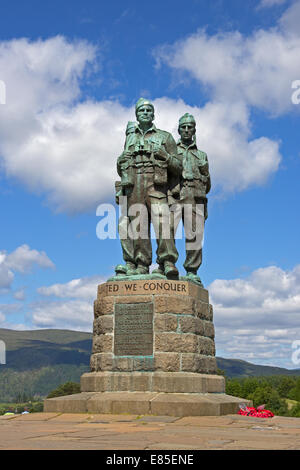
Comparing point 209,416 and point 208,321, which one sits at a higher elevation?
point 208,321

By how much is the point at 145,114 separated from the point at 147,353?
5.19m

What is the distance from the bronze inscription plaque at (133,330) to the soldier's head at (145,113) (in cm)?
408

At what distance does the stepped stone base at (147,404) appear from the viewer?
9.20m

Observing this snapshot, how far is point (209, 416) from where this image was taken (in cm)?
912

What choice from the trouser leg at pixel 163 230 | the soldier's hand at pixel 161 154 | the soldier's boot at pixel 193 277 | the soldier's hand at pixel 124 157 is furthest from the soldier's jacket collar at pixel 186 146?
the soldier's boot at pixel 193 277

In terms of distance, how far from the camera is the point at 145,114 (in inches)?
469

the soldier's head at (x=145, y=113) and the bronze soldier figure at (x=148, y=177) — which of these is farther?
the soldier's head at (x=145, y=113)

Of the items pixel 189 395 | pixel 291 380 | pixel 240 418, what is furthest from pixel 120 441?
pixel 291 380

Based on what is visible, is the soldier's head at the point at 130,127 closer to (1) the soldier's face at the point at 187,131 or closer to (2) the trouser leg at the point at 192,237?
(1) the soldier's face at the point at 187,131

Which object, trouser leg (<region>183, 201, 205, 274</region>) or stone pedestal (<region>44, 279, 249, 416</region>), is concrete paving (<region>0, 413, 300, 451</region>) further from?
trouser leg (<region>183, 201, 205, 274</region>)

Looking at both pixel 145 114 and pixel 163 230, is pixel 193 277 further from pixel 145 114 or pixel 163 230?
pixel 145 114

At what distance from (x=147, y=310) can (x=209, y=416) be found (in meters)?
2.43

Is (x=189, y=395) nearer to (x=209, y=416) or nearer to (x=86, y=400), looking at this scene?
(x=209, y=416)
